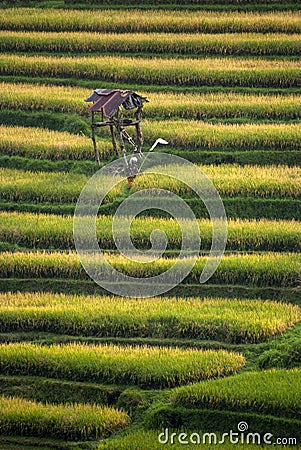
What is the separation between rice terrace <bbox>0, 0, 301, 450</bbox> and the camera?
10750 millimetres

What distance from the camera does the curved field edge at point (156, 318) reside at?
12.2 meters

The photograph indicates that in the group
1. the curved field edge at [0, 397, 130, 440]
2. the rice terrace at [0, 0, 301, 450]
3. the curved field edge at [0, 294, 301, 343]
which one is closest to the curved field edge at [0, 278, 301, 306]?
the rice terrace at [0, 0, 301, 450]

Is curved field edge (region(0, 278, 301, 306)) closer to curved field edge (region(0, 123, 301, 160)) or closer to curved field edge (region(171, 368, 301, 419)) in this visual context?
curved field edge (region(171, 368, 301, 419))

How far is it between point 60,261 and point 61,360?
2426 mm

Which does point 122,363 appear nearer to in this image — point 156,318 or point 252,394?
point 156,318

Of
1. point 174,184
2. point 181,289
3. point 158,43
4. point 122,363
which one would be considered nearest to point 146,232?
point 181,289

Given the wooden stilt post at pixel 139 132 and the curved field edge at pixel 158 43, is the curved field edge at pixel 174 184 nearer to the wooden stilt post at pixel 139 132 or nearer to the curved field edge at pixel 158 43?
the wooden stilt post at pixel 139 132

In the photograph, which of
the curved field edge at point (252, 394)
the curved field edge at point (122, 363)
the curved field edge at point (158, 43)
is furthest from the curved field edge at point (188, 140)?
the curved field edge at point (252, 394)

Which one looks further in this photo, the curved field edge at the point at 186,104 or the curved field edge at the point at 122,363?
the curved field edge at the point at 186,104

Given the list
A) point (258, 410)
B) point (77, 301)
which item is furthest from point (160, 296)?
point (258, 410)

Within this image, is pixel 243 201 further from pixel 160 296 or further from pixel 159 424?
pixel 159 424

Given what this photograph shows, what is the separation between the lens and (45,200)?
1559 centimetres

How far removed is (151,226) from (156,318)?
2.34m

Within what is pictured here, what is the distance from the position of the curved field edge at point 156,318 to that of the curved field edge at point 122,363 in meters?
0.46
